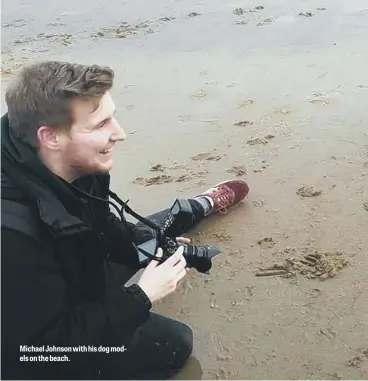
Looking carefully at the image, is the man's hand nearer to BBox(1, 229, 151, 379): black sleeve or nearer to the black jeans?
BBox(1, 229, 151, 379): black sleeve

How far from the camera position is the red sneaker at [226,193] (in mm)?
3502

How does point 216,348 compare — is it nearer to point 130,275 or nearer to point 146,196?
point 130,275

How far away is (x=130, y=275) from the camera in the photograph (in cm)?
276

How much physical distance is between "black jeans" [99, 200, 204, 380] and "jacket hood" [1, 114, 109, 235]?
67 cm

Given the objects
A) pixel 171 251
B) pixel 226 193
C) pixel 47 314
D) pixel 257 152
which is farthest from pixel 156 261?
pixel 257 152

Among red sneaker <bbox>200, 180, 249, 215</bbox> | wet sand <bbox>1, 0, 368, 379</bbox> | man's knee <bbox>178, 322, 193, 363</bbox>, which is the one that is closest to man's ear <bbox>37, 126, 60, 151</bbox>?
man's knee <bbox>178, 322, 193, 363</bbox>

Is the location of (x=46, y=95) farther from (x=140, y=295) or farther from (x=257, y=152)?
(x=257, y=152)

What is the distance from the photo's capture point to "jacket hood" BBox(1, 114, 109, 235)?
6.09 ft

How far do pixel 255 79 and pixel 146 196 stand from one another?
207 cm

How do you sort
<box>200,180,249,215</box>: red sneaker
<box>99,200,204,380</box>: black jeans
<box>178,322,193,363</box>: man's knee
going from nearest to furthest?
1. <box>99,200,204,380</box>: black jeans
2. <box>178,322,193,363</box>: man's knee
3. <box>200,180,249,215</box>: red sneaker

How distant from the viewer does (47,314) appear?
6.24 ft

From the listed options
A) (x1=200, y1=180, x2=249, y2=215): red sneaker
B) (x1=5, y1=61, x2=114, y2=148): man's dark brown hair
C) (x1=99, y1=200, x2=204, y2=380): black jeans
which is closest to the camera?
(x1=5, y1=61, x2=114, y2=148): man's dark brown hair

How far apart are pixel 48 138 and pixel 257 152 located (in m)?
2.40

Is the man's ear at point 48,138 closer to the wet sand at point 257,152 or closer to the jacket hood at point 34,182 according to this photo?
the jacket hood at point 34,182
